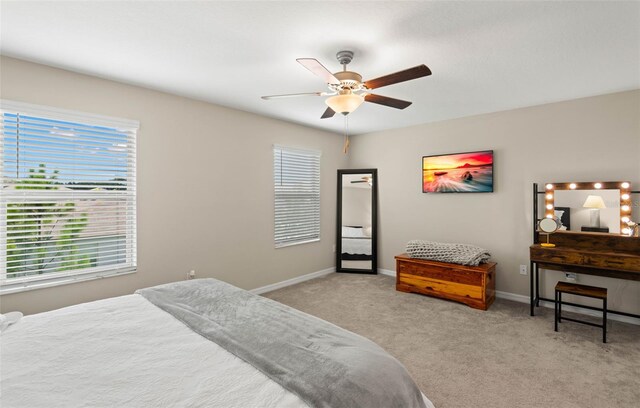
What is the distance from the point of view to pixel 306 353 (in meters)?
1.35

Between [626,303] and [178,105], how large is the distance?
5.25m

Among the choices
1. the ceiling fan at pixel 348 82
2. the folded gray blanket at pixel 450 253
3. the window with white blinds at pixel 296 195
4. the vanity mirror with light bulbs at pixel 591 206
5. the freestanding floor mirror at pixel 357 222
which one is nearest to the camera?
the ceiling fan at pixel 348 82

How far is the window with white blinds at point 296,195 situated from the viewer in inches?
175

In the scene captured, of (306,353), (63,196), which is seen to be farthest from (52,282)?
(306,353)

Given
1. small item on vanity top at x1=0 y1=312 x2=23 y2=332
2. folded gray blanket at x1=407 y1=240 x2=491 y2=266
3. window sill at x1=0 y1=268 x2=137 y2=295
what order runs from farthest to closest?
folded gray blanket at x1=407 y1=240 x2=491 y2=266, window sill at x1=0 y1=268 x2=137 y2=295, small item on vanity top at x1=0 y1=312 x2=23 y2=332

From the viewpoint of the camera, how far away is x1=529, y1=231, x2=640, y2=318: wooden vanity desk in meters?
2.87

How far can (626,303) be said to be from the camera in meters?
3.24

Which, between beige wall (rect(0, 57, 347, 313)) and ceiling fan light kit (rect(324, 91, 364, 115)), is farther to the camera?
beige wall (rect(0, 57, 347, 313))

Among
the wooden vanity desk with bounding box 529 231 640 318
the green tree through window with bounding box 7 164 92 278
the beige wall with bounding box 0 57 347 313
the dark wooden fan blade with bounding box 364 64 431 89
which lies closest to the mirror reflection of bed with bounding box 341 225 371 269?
the beige wall with bounding box 0 57 347 313

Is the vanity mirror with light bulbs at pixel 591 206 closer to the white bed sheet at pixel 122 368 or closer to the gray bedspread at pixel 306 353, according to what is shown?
→ the gray bedspread at pixel 306 353

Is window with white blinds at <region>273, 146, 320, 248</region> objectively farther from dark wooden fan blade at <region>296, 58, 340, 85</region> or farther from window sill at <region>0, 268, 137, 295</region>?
dark wooden fan blade at <region>296, 58, 340, 85</region>

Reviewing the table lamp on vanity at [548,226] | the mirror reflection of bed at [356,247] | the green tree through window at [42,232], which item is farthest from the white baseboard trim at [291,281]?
the table lamp on vanity at [548,226]

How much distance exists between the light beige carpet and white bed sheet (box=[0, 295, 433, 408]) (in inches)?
59.7

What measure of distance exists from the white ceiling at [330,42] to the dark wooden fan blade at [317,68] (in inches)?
10.5
